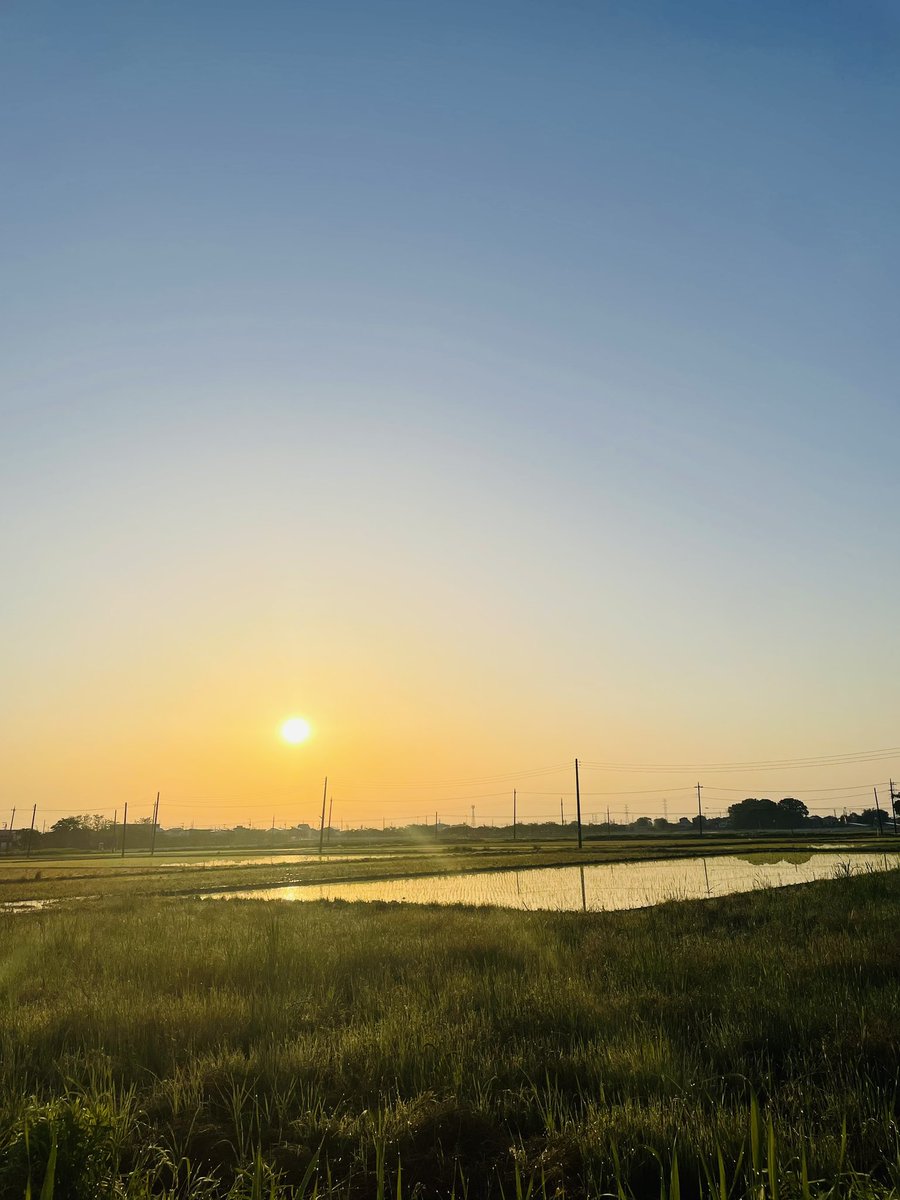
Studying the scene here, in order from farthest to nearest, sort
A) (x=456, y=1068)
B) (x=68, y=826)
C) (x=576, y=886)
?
(x=68, y=826) → (x=576, y=886) → (x=456, y=1068)

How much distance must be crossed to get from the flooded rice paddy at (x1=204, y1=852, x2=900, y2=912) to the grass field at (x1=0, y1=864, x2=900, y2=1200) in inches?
527

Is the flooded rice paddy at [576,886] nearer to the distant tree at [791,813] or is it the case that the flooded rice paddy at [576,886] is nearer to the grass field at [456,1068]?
the grass field at [456,1068]

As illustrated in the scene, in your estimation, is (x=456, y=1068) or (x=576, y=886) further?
(x=576, y=886)

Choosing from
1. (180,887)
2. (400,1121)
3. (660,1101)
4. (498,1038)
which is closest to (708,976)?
(498,1038)

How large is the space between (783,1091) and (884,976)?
17.8ft

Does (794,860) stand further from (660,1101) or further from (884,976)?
(660,1101)

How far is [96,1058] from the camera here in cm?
785

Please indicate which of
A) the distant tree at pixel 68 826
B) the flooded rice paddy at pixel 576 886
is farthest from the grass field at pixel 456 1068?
the distant tree at pixel 68 826

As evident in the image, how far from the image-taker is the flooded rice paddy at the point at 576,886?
2925 centimetres

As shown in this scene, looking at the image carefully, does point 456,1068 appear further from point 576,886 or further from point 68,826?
point 68,826

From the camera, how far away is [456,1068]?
24.3ft

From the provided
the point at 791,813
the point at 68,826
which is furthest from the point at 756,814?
the point at 68,826

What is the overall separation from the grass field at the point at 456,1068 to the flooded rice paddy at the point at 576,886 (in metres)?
13.4

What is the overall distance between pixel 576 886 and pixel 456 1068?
31211 mm
